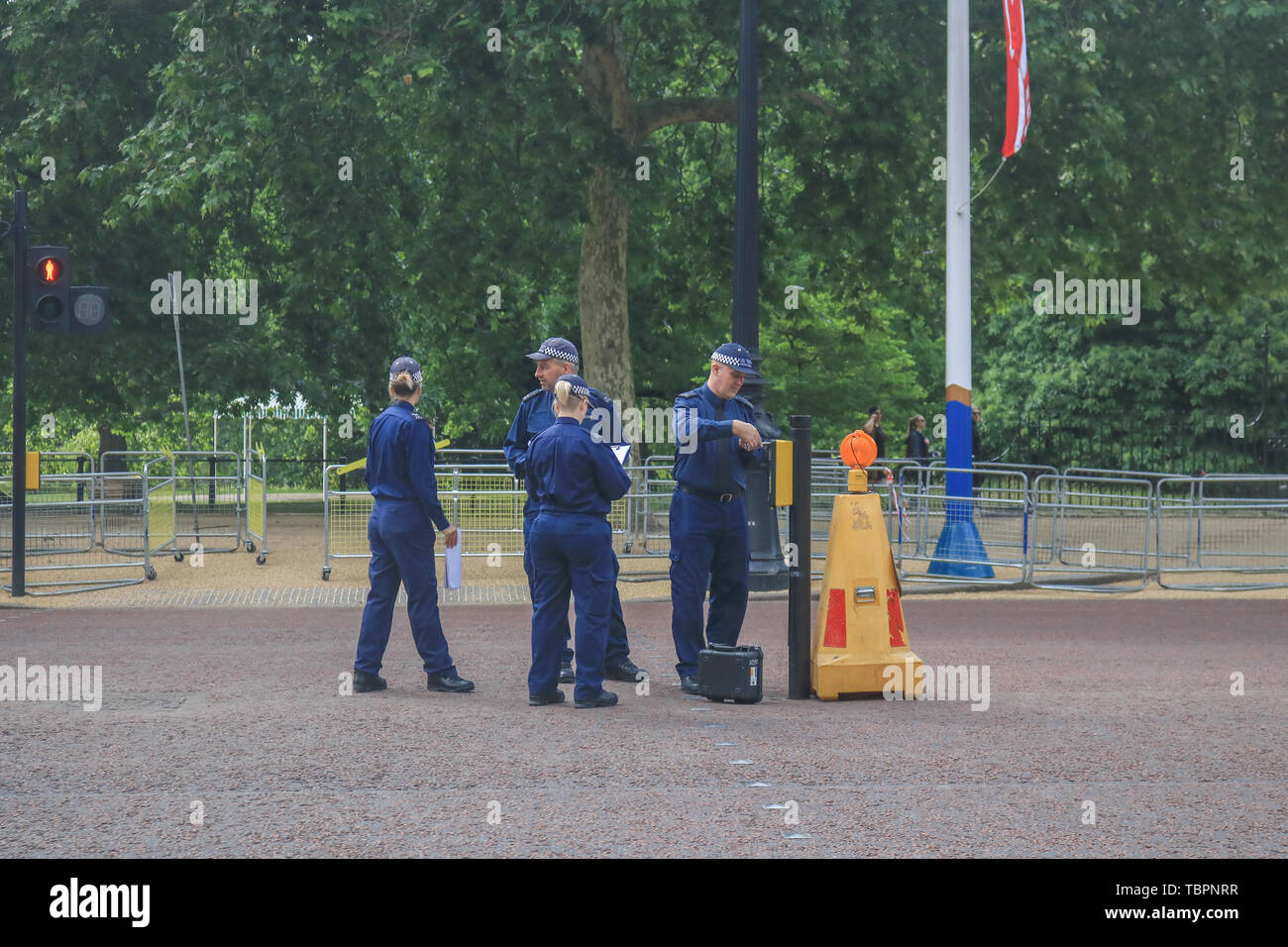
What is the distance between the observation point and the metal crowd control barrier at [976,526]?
16719mm

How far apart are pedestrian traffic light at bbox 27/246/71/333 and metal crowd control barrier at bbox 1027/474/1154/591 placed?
936 centimetres

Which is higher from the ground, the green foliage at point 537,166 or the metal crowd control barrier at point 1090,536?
the green foliage at point 537,166

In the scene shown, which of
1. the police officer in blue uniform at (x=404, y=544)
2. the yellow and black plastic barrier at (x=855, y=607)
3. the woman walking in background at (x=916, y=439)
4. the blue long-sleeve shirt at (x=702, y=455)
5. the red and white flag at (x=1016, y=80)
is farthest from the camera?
the woman walking in background at (x=916, y=439)

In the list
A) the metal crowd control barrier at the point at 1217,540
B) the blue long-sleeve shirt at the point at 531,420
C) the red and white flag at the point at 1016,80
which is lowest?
the metal crowd control barrier at the point at 1217,540

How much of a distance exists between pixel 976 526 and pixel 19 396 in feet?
30.3

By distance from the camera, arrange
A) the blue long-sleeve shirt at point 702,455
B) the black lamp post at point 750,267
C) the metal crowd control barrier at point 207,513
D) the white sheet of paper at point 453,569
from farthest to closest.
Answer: the metal crowd control barrier at point 207,513, the black lamp post at point 750,267, the white sheet of paper at point 453,569, the blue long-sleeve shirt at point 702,455

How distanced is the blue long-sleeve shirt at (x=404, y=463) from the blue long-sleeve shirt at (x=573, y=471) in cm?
86

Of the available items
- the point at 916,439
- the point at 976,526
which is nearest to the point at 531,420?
the point at 976,526

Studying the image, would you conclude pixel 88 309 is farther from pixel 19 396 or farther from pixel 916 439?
pixel 916 439

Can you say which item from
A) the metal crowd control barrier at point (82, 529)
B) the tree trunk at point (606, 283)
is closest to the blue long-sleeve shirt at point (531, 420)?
the metal crowd control barrier at point (82, 529)

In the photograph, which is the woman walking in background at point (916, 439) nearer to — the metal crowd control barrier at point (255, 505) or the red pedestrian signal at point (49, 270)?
the metal crowd control barrier at point (255, 505)

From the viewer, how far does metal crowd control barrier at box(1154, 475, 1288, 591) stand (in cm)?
1680
